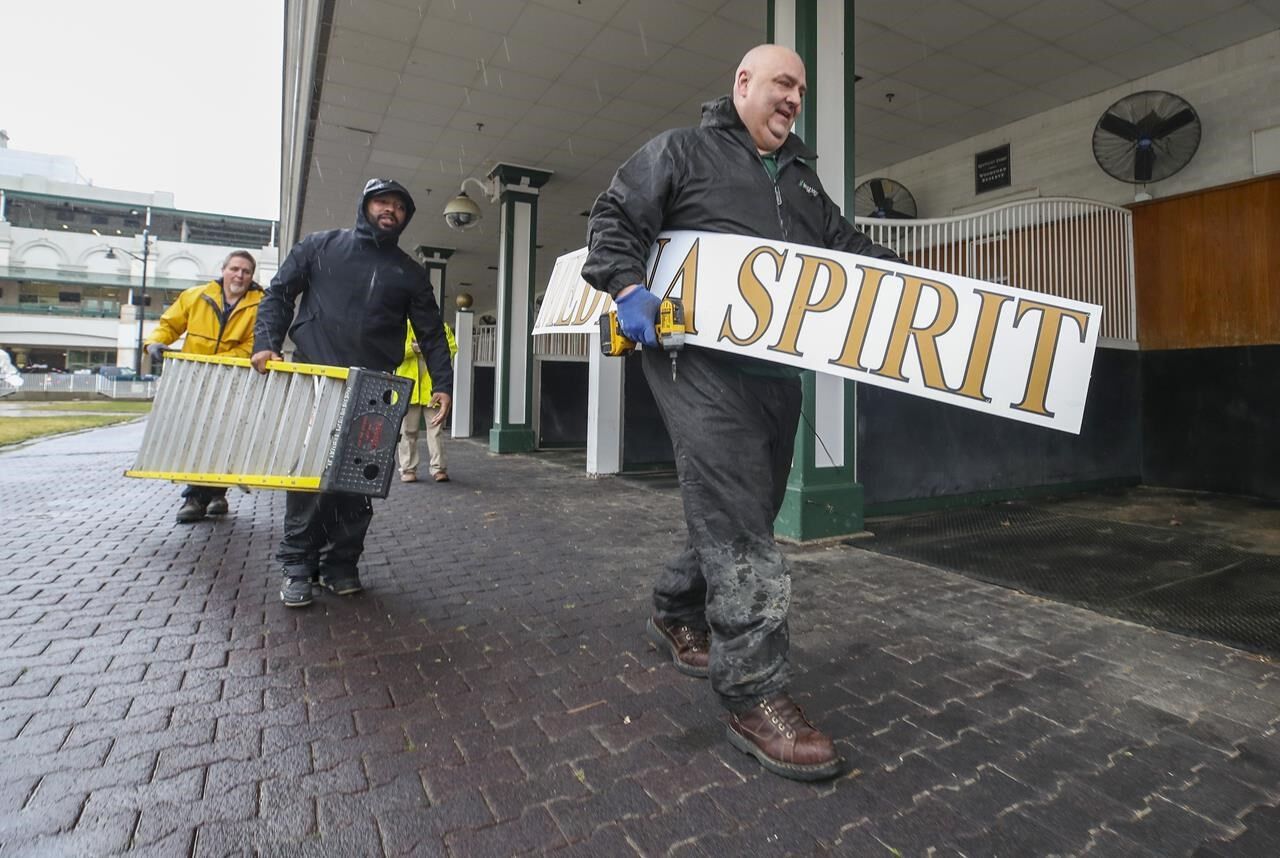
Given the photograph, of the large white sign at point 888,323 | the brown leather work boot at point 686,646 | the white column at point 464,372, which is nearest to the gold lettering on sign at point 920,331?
the large white sign at point 888,323

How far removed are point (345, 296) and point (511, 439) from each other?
7.11 metres

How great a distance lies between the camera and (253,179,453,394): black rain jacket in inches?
123

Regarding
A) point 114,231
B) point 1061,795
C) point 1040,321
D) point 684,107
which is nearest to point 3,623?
point 1061,795

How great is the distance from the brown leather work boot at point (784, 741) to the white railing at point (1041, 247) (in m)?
3.86

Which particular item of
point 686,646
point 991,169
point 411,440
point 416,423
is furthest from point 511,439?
point 686,646

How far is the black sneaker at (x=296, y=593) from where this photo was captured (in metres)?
3.01

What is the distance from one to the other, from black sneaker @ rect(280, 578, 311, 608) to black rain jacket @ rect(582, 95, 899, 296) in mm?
2151

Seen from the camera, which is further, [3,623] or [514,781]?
[3,623]

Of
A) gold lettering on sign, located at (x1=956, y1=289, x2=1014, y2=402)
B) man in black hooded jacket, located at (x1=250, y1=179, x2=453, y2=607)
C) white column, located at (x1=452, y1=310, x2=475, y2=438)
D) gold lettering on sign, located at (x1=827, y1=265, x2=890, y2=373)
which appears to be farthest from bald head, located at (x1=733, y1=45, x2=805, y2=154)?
white column, located at (x1=452, y1=310, x2=475, y2=438)

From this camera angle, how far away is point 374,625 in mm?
2844

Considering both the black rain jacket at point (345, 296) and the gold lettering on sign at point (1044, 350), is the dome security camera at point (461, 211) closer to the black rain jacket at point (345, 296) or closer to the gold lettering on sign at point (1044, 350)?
the black rain jacket at point (345, 296)

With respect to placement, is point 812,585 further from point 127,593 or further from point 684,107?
point 684,107

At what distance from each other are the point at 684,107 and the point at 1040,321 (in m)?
7.25

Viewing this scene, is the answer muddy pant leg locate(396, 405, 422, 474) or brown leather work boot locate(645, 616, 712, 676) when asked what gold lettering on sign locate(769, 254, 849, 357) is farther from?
muddy pant leg locate(396, 405, 422, 474)
